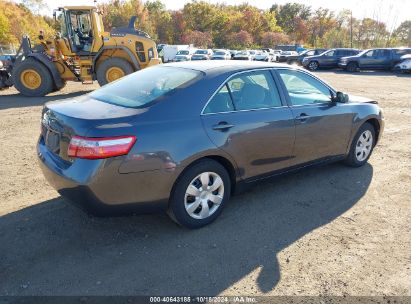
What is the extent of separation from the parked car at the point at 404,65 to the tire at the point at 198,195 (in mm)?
24219

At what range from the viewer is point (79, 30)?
1221cm

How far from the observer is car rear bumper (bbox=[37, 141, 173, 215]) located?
2857 millimetres

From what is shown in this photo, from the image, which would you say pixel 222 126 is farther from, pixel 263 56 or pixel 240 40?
pixel 240 40

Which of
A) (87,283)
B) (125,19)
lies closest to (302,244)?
(87,283)

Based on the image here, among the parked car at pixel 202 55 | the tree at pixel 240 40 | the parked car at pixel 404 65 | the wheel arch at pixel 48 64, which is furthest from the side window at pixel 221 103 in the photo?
the tree at pixel 240 40

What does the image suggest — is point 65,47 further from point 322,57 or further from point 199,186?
point 322,57

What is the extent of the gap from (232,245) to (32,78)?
1089cm

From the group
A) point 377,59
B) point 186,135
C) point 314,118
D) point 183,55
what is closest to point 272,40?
point 183,55

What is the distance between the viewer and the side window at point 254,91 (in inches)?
144

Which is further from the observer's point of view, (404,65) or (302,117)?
(404,65)

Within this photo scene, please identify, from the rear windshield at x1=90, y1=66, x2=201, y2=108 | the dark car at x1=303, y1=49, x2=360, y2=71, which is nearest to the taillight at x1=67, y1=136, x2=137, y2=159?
the rear windshield at x1=90, y1=66, x2=201, y2=108

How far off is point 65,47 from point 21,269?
10885mm

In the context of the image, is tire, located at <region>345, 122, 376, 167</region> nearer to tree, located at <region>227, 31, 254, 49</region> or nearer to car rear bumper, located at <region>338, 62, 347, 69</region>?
car rear bumper, located at <region>338, 62, 347, 69</region>

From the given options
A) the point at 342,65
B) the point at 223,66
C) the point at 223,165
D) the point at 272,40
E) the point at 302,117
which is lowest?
the point at 342,65
